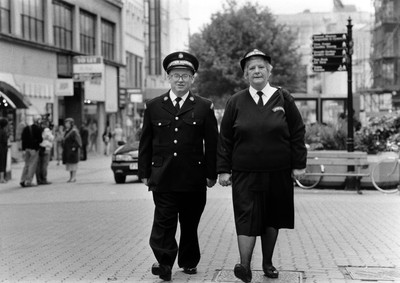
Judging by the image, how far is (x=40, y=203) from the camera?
15953mm

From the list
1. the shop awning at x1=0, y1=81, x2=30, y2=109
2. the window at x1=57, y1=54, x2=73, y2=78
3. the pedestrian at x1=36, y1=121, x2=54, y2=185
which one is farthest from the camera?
the window at x1=57, y1=54, x2=73, y2=78

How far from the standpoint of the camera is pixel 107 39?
48719 mm

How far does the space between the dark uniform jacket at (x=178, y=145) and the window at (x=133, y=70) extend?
48.5m

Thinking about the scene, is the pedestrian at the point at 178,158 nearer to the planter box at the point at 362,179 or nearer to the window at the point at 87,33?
the planter box at the point at 362,179

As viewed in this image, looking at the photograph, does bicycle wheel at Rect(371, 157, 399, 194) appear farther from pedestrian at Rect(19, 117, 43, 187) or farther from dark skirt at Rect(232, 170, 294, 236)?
dark skirt at Rect(232, 170, 294, 236)

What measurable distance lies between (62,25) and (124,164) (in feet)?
65.9

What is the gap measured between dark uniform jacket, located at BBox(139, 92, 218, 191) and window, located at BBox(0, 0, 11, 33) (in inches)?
1035

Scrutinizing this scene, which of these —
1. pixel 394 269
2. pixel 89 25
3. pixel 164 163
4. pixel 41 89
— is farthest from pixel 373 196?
pixel 89 25

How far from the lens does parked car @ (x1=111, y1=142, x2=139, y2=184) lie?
21533 mm

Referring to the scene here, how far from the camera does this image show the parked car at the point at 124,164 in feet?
70.6

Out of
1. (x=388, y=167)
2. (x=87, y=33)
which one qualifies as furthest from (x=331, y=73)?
(x=388, y=167)

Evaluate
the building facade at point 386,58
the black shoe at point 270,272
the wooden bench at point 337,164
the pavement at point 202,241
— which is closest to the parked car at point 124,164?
the pavement at point 202,241

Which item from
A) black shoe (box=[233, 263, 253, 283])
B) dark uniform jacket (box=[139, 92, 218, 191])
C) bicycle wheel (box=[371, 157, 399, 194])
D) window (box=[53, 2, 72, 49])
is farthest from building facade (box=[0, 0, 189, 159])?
black shoe (box=[233, 263, 253, 283])

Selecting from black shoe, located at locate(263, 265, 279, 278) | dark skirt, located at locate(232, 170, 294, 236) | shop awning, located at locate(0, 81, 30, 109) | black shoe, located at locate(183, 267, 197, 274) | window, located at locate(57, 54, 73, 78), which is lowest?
black shoe, located at locate(183, 267, 197, 274)
